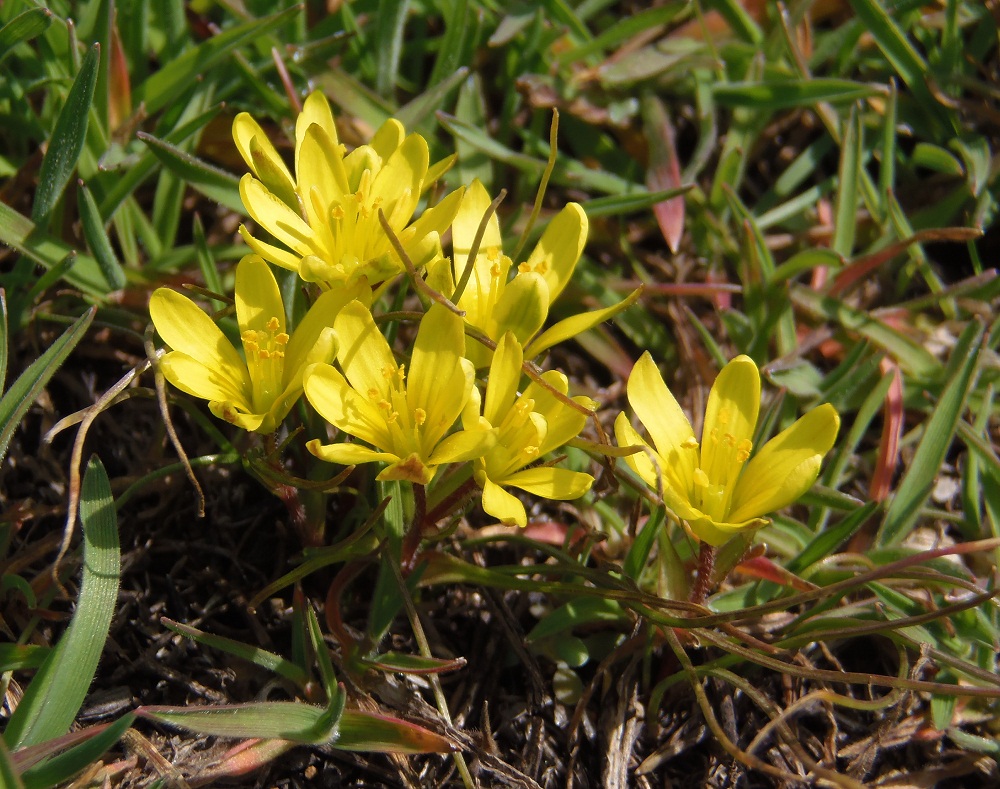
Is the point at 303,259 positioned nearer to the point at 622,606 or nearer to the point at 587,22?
the point at 622,606

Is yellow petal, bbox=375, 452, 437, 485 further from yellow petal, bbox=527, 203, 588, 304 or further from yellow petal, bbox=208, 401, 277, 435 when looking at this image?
yellow petal, bbox=527, 203, 588, 304

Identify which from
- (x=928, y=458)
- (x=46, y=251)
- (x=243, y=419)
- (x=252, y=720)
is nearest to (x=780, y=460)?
(x=928, y=458)

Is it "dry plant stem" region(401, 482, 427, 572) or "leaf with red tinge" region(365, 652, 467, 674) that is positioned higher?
"dry plant stem" region(401, 482, 427, 572)

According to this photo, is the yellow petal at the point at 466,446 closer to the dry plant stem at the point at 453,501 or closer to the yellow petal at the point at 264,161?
the dry plant stem at the point at 453,501

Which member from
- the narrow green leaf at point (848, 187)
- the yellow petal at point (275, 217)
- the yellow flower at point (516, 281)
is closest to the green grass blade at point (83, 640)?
the yellow petal at point (275, 217)

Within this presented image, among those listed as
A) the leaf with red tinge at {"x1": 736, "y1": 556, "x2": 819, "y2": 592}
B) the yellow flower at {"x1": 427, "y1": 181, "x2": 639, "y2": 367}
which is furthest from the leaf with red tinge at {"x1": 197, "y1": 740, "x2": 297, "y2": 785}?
the leaf with red tinge at {"x1": 736, "y1": 556, "x2": 819, "y2": 592}

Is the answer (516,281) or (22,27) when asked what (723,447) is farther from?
(22,27)
